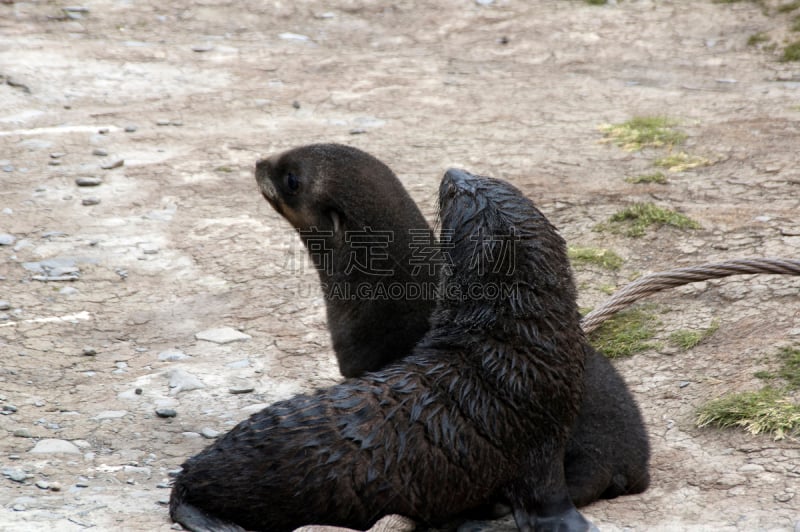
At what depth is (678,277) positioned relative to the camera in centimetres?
540

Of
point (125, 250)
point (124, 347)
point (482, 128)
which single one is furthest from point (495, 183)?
point (482, 128)

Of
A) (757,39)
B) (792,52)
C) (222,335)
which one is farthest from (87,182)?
(757,39)

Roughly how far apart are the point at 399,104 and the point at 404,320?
5350 millimetres

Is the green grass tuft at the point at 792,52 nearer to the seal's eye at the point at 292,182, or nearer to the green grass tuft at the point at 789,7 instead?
the green grass tuft at the point at 789,7

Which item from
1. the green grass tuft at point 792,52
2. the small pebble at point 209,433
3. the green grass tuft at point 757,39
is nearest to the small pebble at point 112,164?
the small pebble at point 209,433

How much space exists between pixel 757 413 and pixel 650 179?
333 cm

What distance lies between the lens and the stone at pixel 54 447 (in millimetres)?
4570

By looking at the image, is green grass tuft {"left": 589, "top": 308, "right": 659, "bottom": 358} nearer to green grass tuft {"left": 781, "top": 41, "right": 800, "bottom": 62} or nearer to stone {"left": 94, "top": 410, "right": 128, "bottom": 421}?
stone {"left": 94, "top": 410, "right": 128, "bottom": 421}

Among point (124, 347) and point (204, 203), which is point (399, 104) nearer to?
point (204, 203)

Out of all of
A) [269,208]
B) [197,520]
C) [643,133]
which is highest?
[643,133]

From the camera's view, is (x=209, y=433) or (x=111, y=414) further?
(x=111, y=414)

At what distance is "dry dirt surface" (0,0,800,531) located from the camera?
4570mm

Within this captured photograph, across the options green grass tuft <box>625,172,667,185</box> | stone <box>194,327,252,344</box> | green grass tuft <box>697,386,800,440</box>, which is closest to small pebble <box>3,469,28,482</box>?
stone <box>194,327,252,344</box>

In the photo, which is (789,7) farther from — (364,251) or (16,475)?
(16,475)
